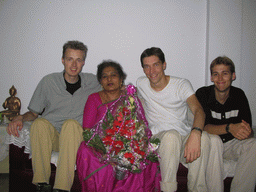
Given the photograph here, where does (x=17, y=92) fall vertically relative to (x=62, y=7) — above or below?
below

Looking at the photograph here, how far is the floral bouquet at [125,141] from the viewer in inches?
53.8

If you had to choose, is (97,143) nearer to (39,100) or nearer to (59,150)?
(59,150)

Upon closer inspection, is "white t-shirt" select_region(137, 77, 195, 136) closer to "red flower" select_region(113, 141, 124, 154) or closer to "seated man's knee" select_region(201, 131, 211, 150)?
"seated man's knee" select_region(201, 131, 211, 150)

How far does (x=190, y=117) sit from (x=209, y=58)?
3.57 ft

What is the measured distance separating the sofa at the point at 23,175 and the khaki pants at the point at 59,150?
0.16 m

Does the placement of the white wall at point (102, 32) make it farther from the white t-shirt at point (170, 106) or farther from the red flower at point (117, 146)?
the red flower at point (117, 146)

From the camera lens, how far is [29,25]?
276cm

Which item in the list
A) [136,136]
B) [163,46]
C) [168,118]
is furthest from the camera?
[163,46]

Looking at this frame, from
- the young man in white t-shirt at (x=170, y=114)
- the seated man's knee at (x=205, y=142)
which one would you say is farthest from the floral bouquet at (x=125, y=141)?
the seated man's knee at (x=205, y=142)

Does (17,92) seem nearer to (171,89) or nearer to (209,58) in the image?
(171,89)

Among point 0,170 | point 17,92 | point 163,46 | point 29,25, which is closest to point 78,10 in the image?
point 29,25

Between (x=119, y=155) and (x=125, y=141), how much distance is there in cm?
12

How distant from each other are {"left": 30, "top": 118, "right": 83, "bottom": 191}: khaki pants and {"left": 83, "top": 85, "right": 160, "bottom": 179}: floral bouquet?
0.19 m

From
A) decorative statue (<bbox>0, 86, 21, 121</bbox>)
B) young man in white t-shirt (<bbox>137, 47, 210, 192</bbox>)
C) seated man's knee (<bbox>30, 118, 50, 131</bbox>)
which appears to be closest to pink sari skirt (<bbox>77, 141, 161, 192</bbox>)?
young man in white t-shirt (<bbox>137, 47, 210, 192</bbox>)
